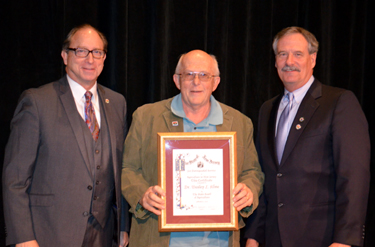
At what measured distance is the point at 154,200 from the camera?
7.20ft

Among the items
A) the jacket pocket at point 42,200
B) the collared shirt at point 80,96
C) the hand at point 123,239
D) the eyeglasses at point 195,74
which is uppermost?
the eyeglasses at point 195,74

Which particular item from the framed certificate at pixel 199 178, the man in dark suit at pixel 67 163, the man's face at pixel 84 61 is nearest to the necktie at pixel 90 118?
the man in dark suit at pixel 67 163

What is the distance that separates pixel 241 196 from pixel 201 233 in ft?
1.34

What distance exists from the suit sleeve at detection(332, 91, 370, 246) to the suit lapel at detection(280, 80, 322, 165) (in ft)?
0.55

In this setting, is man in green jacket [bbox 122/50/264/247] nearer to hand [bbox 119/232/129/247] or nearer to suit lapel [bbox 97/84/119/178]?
suit lapel [bbox 97/84/119/178]

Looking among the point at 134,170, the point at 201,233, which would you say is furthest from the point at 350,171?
the point at 134,170

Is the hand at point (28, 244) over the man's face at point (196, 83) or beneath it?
beneath

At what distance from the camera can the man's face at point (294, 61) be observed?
262 cm

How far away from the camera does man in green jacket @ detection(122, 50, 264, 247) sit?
7.83 feet

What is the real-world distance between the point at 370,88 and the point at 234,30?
174cm

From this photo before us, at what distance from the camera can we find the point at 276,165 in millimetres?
2529

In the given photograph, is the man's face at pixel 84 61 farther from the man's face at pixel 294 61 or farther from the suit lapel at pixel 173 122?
the man's face at pixel 294 61

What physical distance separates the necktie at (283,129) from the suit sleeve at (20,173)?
1632 millimetres

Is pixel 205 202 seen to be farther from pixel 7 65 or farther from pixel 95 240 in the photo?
pixel 7 65
